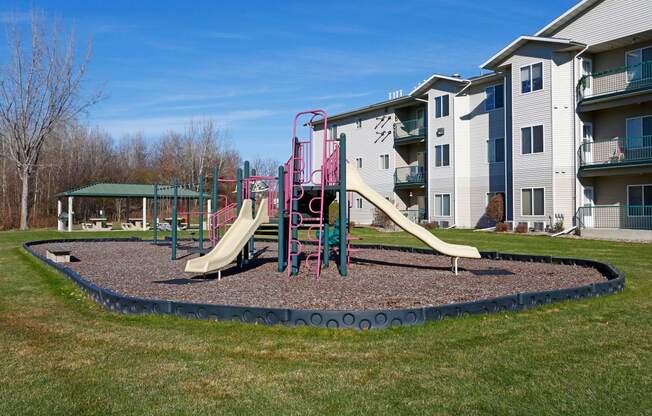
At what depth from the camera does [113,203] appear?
59000 mm

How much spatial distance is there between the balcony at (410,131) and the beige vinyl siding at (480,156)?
4.22 meters

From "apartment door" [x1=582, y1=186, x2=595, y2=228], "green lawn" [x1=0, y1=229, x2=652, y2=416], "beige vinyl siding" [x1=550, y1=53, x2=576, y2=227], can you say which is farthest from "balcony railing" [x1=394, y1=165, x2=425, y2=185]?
"green lawn" [x1=0, y1=229, x2=652, y2=416]

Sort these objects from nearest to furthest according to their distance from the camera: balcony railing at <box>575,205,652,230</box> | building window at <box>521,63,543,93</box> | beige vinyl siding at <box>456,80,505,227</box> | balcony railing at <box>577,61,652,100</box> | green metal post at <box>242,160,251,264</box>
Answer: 1. green metal post at <box>242,160,251,264</box>
2. balcony railing at <box>577,61,652,100</box>
3. balcony railing at <box>575,205,652,230</box>
4. building window at <box>521,63,543,93</box>
5. beige vinyl siding at <box>456,80,505,227</box>

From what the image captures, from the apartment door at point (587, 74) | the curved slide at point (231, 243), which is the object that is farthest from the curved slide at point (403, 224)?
the apartment door at point (587, 74)

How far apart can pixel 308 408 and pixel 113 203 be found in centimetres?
5818

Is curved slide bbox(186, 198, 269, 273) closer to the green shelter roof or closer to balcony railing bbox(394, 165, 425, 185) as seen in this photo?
the green shelter roof

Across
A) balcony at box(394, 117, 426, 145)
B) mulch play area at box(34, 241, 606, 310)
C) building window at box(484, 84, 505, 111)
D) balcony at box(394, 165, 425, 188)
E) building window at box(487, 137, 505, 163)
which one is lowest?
mulch play area at box(34, 241, 606, 310)

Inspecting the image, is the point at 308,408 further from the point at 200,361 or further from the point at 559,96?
the point at 559,96

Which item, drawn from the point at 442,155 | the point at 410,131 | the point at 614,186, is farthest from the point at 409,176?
the point at 614,186

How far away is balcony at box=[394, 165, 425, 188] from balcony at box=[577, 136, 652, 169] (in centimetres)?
1322

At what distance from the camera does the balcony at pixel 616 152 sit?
2753 centimetres

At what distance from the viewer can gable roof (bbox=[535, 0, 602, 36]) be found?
28.7 meters

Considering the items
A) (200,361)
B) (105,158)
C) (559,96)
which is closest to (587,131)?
(559,96)

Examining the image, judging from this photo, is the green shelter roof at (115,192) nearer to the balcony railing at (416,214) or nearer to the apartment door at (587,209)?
the balcony railing at (416,214)
